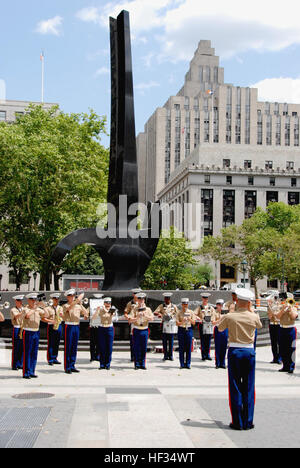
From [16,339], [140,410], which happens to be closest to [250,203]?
[16,339]

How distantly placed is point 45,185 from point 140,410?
2923 cm

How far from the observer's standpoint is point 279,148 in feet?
340

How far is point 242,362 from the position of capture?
25.4 feet

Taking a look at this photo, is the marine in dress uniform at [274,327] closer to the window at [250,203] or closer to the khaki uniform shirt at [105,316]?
the khaki uniform shirt at [105,316]

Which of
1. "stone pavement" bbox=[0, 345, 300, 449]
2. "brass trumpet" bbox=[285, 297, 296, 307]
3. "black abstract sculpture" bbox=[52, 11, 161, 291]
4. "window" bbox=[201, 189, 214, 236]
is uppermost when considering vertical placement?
"window" bbox=[201, 189, 214, 236]

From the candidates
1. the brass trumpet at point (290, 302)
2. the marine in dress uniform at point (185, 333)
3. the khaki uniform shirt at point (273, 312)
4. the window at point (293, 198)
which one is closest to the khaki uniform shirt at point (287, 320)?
the brass trumpet at point (290, 302)

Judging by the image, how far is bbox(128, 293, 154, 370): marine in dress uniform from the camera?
13.2 meters

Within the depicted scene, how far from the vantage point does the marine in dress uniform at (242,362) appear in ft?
24.7

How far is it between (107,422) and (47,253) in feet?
100

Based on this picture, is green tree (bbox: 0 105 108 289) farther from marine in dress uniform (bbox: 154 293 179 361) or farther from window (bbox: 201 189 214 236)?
window (bbox: 201 189 214 236)

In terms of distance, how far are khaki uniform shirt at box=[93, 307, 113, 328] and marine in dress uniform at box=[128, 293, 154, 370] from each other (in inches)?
19.9

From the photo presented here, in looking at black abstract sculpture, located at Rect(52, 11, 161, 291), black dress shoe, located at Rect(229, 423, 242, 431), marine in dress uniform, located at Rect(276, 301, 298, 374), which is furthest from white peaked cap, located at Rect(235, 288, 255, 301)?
black abstract sculpture, located at Rect(52, 11, 161, 291)
